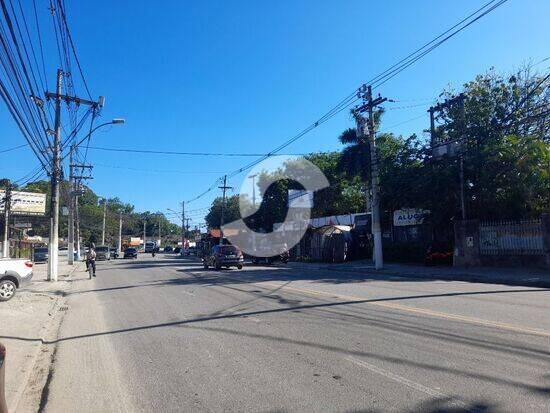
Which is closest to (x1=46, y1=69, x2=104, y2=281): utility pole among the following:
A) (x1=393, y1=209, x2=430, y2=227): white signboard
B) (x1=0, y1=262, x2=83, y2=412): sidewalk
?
(x1=0, y1=262, x2=83, y2=412): sidewalk

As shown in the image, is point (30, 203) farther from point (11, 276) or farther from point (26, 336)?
point (26, 336)

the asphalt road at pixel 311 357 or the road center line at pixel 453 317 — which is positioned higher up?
the road center line at pixel 453 317

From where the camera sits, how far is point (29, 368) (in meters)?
7.25

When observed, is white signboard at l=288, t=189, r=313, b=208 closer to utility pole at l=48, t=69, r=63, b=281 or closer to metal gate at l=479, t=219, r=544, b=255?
metal gate at l=479, t=219, r=544, b=255

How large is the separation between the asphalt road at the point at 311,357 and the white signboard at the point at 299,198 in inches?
1427

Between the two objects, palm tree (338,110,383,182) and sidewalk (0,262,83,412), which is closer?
sidewalk (0,262,83,412)

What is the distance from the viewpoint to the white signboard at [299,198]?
1946 inches

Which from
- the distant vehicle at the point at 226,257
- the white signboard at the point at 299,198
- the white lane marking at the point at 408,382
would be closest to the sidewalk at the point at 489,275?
the distant vehicle at the point at 226,257

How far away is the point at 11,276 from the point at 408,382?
13611mm

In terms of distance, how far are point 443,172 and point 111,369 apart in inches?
879

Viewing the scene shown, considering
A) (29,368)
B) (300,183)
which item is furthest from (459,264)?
(300,183)

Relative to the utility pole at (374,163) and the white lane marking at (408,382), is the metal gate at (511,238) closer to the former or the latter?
the utility pole at (374,163)

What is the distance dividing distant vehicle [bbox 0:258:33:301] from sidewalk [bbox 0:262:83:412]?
0.32 meters

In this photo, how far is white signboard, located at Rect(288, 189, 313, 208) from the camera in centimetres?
4944
